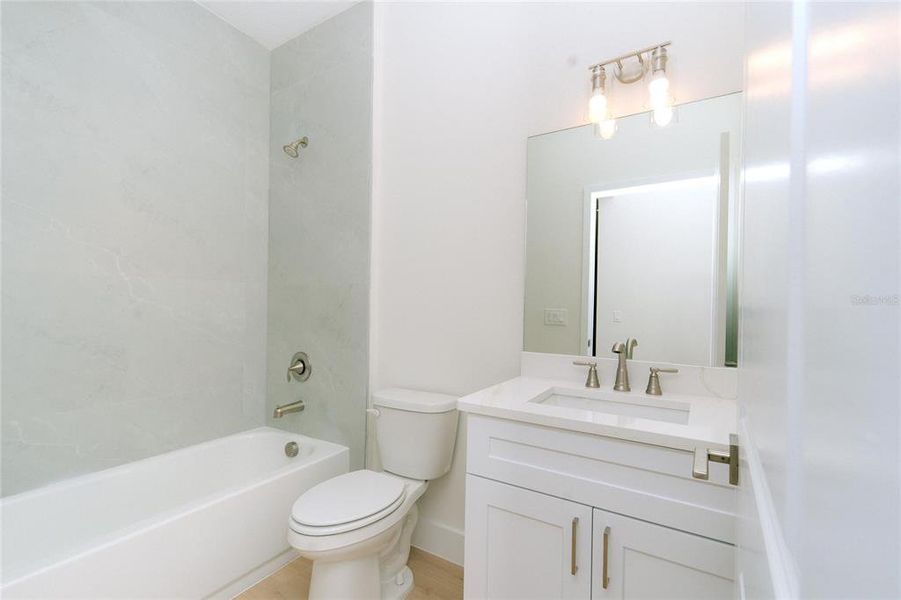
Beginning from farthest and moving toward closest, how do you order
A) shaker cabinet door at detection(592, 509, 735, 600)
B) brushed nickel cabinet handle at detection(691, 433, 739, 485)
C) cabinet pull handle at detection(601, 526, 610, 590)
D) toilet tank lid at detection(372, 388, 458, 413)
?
toilet tank lid at detection(372, 388, 458, 413) < cabinet pull handle at detection(601, 526, 610, 590) < shaker cabinet door at detection(592, 509, 735, 600) < brushed nickel cabinet handle at detection(691, 433, 739, 485)

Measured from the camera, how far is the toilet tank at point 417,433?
175cm

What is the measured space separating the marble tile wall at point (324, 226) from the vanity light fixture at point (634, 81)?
3.68ft

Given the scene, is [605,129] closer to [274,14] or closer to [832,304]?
[832,304]

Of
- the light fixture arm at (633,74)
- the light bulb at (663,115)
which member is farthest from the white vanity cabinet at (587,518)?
the light fixture arm at (633,74)

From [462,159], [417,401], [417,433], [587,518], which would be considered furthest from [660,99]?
[417,433]

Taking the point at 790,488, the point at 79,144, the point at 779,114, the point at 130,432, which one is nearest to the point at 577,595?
the point at 790,488

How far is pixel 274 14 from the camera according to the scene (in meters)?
2.22

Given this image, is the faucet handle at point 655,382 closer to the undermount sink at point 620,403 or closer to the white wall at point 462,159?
the undermount sink at point 620,403

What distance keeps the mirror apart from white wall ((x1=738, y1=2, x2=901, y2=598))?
1.10m

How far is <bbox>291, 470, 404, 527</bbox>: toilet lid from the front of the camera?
4.50 ft

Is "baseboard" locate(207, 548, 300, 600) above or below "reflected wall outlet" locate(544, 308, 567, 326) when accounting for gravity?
below

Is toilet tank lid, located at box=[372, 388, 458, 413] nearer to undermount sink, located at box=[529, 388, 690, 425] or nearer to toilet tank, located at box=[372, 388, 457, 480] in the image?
toilet tank, located at box=[372, 388, 457, 480]

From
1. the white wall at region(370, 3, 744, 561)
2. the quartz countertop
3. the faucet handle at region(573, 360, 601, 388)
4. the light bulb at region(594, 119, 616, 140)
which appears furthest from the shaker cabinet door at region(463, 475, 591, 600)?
the light bulb at region(594, 119, 616, 140)

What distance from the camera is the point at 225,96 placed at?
7.41 ft
